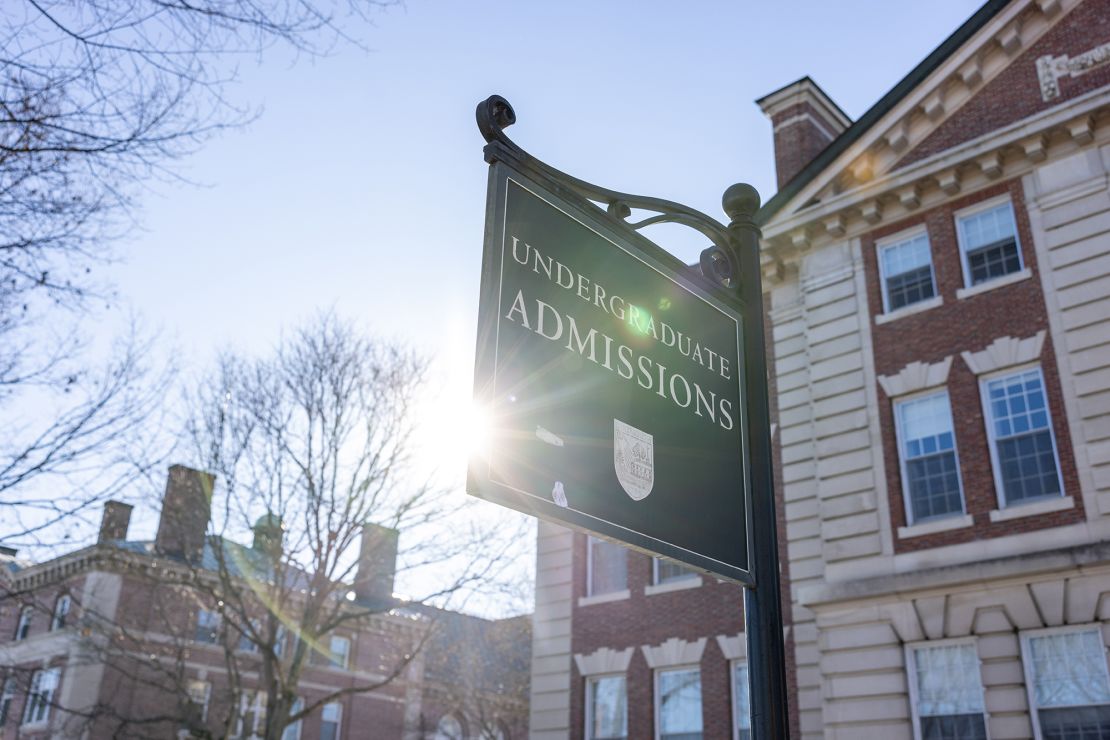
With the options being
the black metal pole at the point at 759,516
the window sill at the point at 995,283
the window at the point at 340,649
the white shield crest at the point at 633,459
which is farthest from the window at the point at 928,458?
the window at the point at 340,649

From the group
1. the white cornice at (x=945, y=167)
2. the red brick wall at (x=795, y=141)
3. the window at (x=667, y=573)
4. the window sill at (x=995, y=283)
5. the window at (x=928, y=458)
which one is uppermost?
the red brick wall at (x=795, y=141)

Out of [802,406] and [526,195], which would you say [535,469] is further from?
[802,406]

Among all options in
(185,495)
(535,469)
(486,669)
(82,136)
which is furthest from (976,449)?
(486,669)

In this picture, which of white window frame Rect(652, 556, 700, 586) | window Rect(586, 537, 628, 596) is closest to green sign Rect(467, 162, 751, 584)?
white window frame Rect(652, 556, 700, 586)

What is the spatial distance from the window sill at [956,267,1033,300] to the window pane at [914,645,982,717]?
18.3ft

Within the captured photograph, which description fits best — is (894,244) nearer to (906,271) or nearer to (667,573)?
(906,271)

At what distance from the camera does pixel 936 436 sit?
16.1 m

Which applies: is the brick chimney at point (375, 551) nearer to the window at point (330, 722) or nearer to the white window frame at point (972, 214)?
the white window frame at point (972, 214)

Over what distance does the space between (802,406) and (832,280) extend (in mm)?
2399

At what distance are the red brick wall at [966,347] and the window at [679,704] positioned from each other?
4765mm

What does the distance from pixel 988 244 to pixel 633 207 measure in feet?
47.6

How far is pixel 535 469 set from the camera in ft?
9.77

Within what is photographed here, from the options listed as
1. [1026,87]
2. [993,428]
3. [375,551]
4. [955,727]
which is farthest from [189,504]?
[1026,87]

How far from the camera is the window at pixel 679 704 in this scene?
58.9 feet
